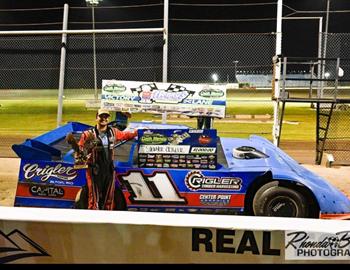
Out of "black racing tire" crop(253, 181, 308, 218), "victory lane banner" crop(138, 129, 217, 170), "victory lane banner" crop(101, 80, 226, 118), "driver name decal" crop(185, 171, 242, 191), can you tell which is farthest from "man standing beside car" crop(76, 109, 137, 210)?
"black racing tire" crop(253, 181, 308, 218)

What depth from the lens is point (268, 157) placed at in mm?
5270

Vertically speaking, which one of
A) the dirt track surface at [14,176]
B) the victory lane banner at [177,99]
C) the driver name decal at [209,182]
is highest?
the victory lane banner at [177,99]

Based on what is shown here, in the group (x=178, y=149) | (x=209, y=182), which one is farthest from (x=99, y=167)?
(x=209, y=182)

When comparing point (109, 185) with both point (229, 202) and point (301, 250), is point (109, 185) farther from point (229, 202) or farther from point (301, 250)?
point (301, 250)

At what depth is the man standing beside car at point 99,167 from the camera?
4492 millimetres

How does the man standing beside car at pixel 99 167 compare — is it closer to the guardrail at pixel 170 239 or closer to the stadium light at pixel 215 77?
the guardrail at pixel 170 239

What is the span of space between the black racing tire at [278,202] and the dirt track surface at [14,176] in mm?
2365

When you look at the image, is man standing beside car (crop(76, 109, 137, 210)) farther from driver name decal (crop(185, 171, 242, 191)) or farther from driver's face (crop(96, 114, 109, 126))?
driver name decal (crop(185, 171, 242, 191))

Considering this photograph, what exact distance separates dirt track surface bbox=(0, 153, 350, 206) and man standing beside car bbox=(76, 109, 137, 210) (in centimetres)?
209

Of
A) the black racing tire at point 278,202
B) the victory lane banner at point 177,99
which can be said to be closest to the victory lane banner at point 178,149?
the black racing tire at point 278,202

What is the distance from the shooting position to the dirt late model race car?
467 cm

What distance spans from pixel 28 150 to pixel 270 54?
20.3ft

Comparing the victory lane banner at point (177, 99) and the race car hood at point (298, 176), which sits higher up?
the victory lane banner at point (177, 99)

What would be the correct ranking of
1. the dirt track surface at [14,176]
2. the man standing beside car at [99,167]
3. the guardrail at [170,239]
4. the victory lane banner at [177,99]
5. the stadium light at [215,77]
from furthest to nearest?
the stadium light at [215,77]
the dirt track surface at [14,176]
the victory lane banner at [177,99]
the man standing beside car at [99,167]
the guardrail at [170,239]
